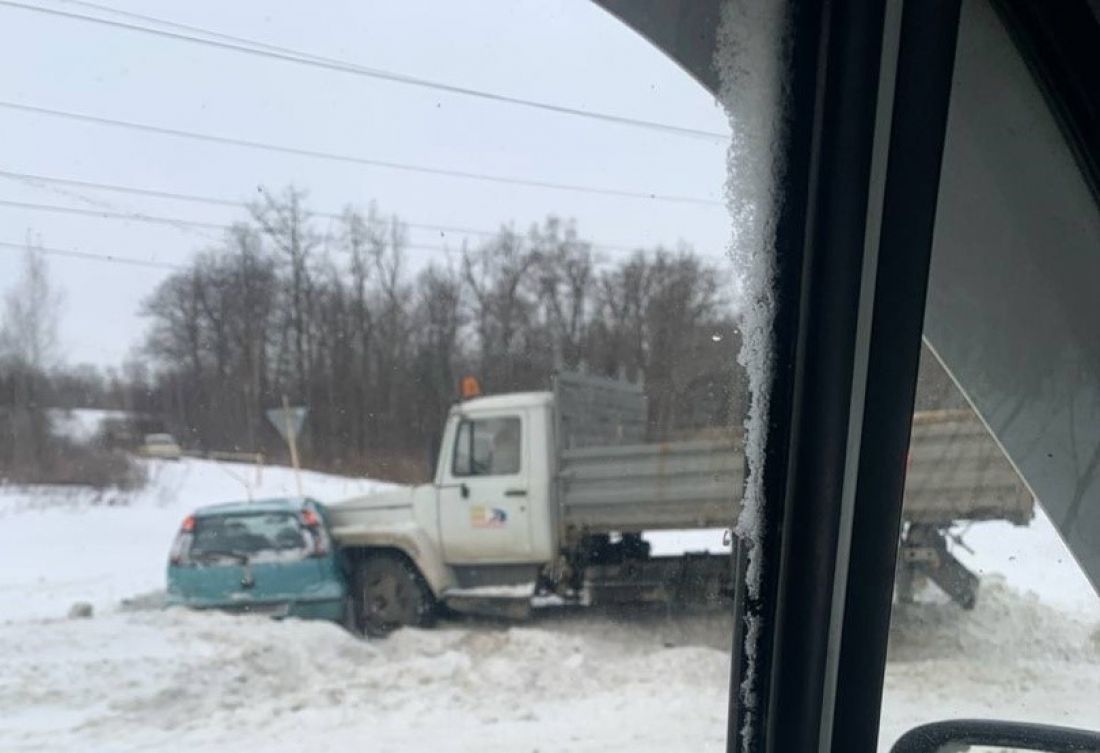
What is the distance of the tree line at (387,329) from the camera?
2.22 metres

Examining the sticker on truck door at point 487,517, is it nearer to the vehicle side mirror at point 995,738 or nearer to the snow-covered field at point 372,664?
the snow-covered field at point 372,664

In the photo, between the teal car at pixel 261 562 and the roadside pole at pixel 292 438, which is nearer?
the roadside pole at pixel 292 438

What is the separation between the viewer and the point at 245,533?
298 cm

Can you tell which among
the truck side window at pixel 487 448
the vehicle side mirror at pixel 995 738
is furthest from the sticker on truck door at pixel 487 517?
the vehicle side mirror at pixel 995 738

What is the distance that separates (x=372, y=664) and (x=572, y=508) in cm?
201

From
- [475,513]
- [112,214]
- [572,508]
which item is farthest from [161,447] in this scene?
[475,513]

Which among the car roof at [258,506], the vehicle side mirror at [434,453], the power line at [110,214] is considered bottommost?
the car roof at [258,506]

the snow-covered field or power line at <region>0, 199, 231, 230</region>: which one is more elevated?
power line at <region>0, 199, 231, 230</region>

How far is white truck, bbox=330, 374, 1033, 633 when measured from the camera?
80.1 inches

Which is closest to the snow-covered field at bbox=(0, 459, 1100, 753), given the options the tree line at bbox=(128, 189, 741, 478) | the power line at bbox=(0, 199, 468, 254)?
the tree line at bbox=(128, 189, 741, 478)

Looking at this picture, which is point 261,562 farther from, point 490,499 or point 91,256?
point 490,499

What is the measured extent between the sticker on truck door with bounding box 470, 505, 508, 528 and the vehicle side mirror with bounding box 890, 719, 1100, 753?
475 cm

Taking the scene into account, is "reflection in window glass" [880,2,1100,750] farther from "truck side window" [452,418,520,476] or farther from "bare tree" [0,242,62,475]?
"truck side window" [452,418,520,476]

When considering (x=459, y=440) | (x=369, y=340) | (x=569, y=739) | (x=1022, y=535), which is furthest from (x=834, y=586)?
(x=459, y=440)
